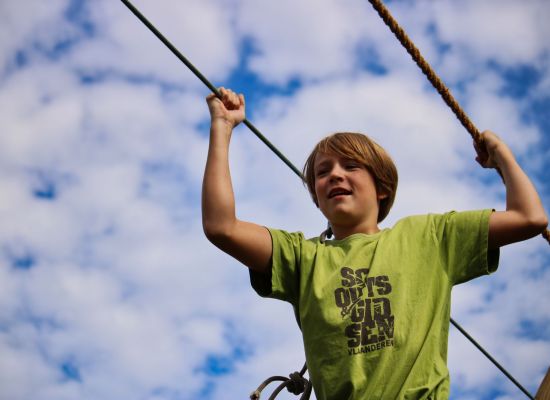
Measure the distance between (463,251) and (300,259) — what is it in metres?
0.46

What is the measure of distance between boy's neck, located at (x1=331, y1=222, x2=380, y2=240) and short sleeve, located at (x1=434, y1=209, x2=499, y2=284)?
235 mm

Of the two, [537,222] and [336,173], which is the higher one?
[336,173]

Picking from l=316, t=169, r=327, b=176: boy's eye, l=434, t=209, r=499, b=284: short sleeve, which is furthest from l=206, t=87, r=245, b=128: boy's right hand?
l=434, t=209, r=499, b=284: short sleeve

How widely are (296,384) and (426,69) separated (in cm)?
111

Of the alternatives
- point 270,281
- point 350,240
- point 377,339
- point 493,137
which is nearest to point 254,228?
point 270,281

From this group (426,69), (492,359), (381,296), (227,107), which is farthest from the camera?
(492,359)

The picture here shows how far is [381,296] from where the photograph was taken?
204 cm

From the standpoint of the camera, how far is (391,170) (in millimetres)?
2457

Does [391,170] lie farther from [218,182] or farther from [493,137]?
[218,182]

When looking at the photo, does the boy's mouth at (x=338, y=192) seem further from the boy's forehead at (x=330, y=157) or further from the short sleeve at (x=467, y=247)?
the short sleeve at (x=467, y=247)

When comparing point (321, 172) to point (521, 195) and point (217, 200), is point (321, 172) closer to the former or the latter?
point (217, 200)

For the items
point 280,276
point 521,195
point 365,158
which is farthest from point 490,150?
point 280,276

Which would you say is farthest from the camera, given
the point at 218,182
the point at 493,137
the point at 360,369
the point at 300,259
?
the point at 493,137

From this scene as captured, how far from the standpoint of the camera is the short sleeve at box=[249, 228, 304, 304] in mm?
2178
